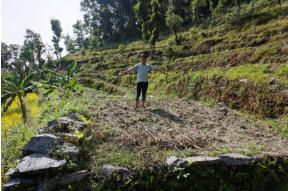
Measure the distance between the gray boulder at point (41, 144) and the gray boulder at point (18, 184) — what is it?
23.2 inches

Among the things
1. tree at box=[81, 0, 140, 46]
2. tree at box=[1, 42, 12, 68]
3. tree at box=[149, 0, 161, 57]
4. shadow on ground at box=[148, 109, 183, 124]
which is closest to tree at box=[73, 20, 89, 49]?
tree at box=[81, 0, 140, 46]

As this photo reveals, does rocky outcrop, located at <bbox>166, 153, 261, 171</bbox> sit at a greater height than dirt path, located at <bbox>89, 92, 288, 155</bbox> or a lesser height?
lesser

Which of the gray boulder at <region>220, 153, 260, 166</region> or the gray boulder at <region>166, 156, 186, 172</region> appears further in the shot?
the gray boulder at <region>220, 153, 260, 166</region>

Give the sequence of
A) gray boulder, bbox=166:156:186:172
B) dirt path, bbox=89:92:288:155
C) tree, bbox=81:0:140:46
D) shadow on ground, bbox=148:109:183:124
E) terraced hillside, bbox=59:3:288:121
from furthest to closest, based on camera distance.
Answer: tree, bbox=81:0:140:46
terraced hillside, bbox=59:3:288:121
shadow on ground, bbox=148:109:183:124
dirt path, bbox=89:92:288:155
gray boulder, bbox=166:156:186:172

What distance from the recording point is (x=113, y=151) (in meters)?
3.93

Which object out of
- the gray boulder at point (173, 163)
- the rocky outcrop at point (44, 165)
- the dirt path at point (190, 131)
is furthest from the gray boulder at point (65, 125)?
the gray boulder at point (173, 163)

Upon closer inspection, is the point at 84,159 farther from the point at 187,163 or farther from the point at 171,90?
the point at 171,90

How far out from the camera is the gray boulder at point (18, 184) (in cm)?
302

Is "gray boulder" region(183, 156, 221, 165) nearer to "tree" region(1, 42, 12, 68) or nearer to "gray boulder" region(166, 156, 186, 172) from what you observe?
"gray boulder" region(166, 156, 186, 172)

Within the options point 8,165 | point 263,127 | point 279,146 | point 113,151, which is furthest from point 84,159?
point 263,127

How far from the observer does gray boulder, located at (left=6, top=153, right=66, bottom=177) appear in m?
3.16

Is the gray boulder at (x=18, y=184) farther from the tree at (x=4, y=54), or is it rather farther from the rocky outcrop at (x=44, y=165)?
the tree at (x=4, y=54)

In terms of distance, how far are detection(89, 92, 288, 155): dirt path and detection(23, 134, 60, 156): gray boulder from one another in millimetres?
1326

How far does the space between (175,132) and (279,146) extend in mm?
2810
